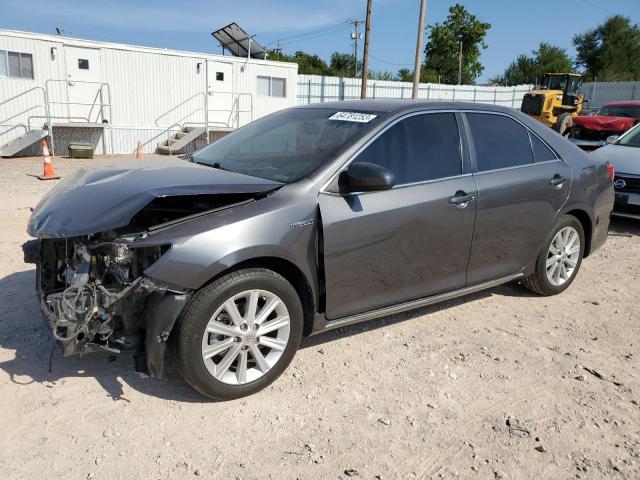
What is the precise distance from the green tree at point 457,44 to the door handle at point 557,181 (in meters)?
50.1

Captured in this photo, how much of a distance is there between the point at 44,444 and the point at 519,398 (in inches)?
103

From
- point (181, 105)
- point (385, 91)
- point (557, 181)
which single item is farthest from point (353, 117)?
point (385, 91)

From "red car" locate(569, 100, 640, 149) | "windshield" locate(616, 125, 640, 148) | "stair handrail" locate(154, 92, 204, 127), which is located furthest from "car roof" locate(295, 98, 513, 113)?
"stair handrail" locate(154, 92, 204, 127)

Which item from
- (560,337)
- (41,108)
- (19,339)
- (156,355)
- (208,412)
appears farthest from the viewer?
(41,108)

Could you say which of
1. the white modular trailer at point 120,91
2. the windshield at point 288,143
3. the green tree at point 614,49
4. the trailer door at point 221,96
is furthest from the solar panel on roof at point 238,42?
the green tree at point 614,49

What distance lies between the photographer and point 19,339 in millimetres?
3680

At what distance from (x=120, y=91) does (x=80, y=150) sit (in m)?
2.29

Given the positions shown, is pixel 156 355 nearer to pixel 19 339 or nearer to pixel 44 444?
pixel 44 444

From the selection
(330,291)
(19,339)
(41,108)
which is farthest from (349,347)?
(41,108)

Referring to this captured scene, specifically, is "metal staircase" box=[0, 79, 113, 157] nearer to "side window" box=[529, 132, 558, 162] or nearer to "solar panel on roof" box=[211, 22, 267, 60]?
"solar panel on roof" box=[211, 22, 267, 60]

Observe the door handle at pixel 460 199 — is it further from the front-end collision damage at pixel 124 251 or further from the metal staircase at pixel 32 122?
the metal staircase at pixel 32 122

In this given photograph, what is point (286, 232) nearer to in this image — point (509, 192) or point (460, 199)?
point (460, 199)

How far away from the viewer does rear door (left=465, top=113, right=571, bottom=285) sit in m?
4.04

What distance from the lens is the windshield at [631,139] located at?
8.36 metres
